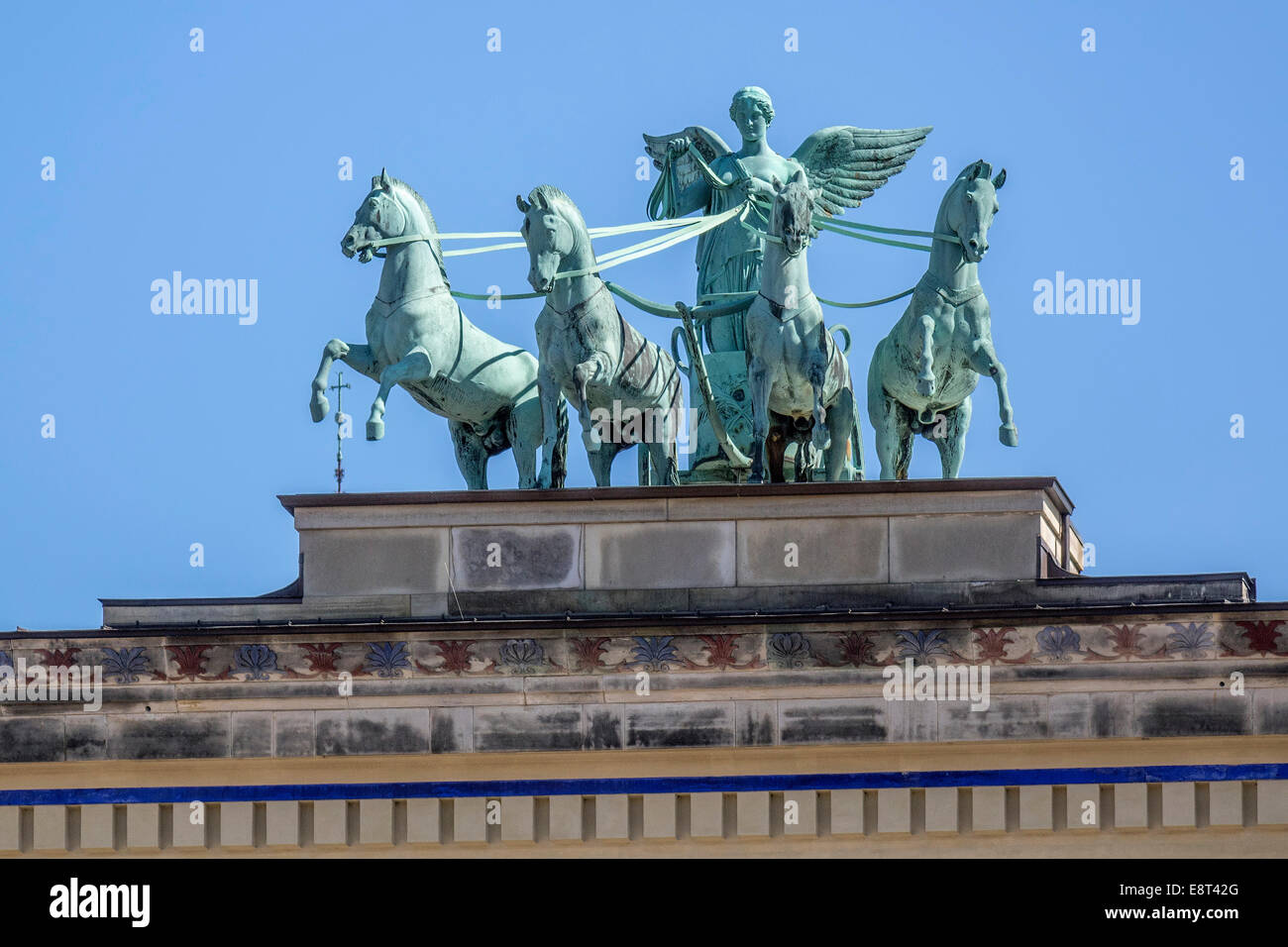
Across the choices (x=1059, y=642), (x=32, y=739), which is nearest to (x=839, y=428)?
(x=1059, y=642)

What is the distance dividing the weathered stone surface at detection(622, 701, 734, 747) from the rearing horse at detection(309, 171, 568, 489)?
3114 millimetres

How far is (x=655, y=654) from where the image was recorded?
1111 inches

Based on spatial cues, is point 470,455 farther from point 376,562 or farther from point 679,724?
point 679,724

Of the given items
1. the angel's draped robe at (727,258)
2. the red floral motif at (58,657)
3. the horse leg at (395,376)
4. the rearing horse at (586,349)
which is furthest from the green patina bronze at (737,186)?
the red floral motif at (58,657)

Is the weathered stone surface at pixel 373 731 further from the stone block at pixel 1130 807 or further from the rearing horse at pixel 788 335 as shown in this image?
the stone block at pixel 1130 807

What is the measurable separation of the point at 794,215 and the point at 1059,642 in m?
4.30

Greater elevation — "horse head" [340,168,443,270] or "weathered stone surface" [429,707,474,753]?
"horse head" [340,168,443,270]

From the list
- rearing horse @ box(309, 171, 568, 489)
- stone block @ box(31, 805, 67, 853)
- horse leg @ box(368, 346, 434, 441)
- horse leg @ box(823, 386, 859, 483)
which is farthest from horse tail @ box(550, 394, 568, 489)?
stone block @ box(31, 805, 67, 853)

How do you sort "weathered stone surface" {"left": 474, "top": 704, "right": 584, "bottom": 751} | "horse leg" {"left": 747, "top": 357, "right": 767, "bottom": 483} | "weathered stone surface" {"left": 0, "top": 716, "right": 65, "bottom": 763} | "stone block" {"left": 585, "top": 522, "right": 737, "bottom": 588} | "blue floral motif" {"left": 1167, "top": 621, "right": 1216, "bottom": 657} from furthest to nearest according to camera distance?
1. "horse leg" {"left": 747, "top": 357, "right": 767, "bottom": 483}
2. "stone block" {"left": 585, "top": 522, "right": 737, "bottom": 588}
3. "weathered stone surface" {"left": 0, "top": 716, "right": 65, "bottom": 763}
4. "weathered stone surface" {"left": 474, "top": 704, "right": 584, "bottom": 751}
5. "blue floral motif" {"left": 1167, "top": 621, "right": 1216, "bottom": 657}

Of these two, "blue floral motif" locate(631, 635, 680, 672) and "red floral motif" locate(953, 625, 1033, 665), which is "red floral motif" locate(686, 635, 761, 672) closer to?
"blue floral motif" locate(631, 635, 680, 672)

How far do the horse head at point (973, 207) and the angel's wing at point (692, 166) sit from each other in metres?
5.27

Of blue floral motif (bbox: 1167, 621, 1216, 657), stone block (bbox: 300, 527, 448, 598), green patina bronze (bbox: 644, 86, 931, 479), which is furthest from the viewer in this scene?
green patina bronze (bbox: 644, 86, 931, 479)

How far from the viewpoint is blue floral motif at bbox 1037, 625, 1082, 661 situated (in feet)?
91.5

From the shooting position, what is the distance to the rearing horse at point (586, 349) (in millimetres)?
30047
